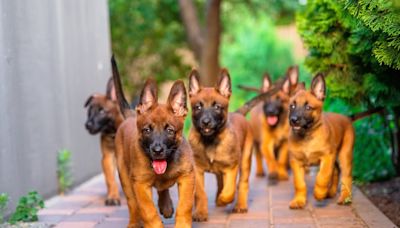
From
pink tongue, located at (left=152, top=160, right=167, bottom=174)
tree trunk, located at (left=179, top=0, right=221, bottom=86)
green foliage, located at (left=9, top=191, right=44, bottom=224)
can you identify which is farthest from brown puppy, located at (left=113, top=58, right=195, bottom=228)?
tree trunk, located at (left=179, top=0, right=221, bottom=86)

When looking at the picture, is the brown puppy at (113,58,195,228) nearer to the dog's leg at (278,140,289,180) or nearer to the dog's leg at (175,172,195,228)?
the dog's leg at (175,172,195,228)

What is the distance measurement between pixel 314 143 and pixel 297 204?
72 cm

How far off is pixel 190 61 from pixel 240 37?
4675mm

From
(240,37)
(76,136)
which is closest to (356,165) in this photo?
(76,136)

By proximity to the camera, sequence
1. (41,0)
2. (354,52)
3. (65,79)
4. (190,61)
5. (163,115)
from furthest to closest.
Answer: (190,61)
(65,79)
(41,0)
(354,52)
(163,115)

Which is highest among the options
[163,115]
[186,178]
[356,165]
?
[163,115]

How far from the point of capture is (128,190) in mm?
6992

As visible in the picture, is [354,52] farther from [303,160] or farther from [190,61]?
[190,61]

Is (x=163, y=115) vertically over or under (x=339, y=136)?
over

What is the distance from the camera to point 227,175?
25.0ft

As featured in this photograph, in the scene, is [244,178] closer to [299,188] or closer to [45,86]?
[299,188]

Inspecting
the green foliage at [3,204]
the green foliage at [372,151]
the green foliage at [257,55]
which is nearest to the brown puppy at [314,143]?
the green foliage at [372,151]

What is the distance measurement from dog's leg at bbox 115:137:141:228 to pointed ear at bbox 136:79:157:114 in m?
0.84

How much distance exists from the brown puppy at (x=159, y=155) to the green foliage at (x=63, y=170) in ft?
10.3
